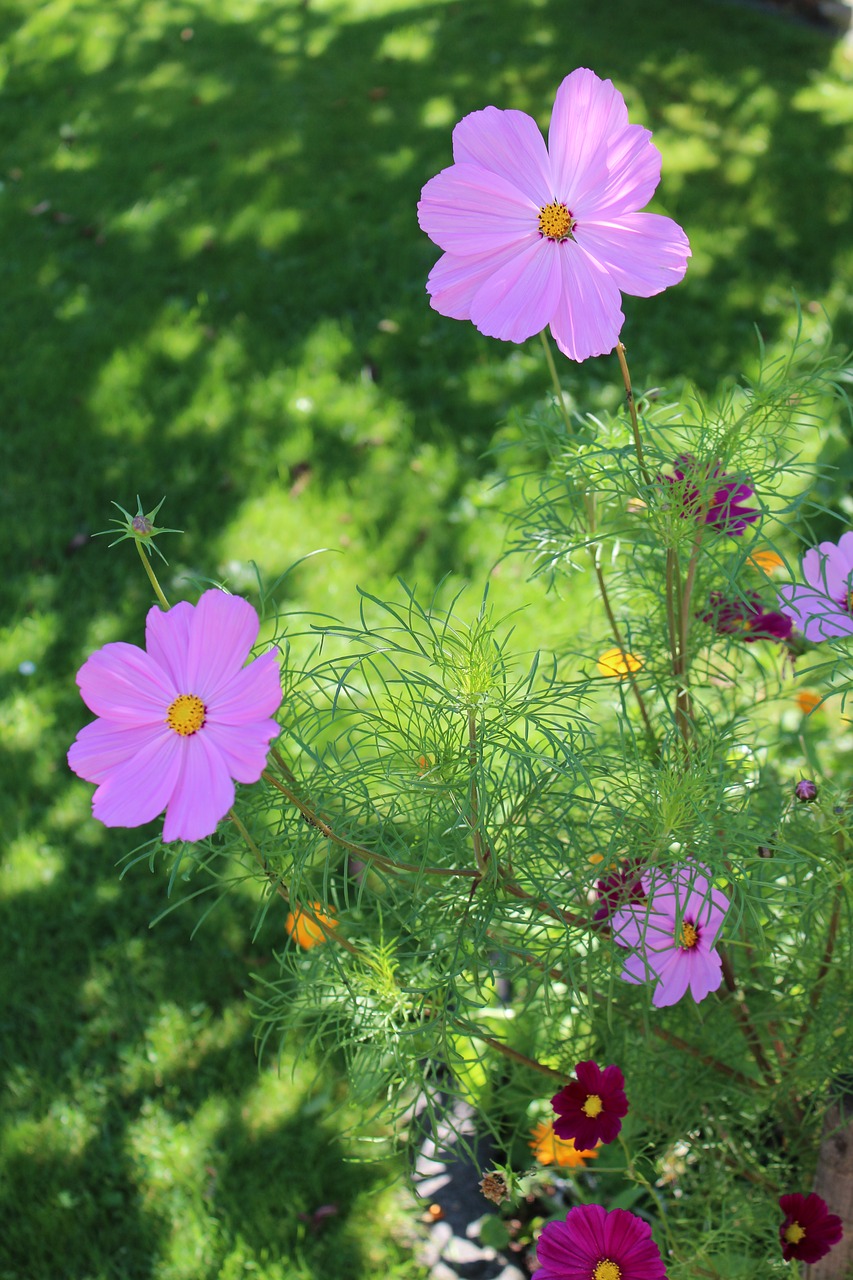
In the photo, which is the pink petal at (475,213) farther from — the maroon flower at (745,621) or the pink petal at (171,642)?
the maroon flower at (745,621)

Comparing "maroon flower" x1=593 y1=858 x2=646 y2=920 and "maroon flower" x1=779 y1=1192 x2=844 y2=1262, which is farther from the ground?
"maroon flower" x1=593 y1=858 x2=646 y2=920

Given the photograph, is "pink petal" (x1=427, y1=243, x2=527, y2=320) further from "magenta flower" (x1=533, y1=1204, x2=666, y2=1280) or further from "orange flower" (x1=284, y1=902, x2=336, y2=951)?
"magenta flower" (x1=533, y1=1204, x2=666, y2=1280)

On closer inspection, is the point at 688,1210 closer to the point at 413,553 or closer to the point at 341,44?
the point at 413,553

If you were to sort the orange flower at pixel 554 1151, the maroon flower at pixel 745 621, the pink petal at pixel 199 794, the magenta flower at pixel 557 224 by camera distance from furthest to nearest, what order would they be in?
the orange flower at pixel 554 1151, the maroon flower at pixel 745 621, the magenta flower at pixel 557 224, the pink petal at pixel 199 794

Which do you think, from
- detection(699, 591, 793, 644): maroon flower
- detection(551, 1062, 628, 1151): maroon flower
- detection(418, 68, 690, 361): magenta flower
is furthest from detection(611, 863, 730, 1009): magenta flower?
detection(418, 68, 690, 361): magenta flower

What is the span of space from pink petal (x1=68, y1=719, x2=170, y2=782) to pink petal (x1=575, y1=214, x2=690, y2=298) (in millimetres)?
516

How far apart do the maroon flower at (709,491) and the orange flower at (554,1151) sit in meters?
0.94

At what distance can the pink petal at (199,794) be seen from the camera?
0.82m

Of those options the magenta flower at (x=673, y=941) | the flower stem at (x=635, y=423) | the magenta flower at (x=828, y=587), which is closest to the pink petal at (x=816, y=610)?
the magenta flower at (x=828, y=587)

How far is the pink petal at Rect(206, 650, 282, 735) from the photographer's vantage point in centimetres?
85

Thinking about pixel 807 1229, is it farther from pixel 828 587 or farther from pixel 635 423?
pixel 635 423

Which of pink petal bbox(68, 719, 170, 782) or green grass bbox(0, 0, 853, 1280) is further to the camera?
green grass bbox(0, 0, 853, 1280)

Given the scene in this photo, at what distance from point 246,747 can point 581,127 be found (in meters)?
→ 0.58

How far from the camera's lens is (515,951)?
4.13 feet
